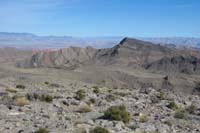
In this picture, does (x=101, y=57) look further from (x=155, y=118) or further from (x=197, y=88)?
(x=155, y=118)

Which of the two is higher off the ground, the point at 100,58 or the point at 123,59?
the point at 123,59

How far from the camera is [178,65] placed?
16238 cm

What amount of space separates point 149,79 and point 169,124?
93.2 meters

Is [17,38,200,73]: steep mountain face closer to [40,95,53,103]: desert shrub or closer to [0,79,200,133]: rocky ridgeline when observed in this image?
[40,95,53,103]: desert shrub

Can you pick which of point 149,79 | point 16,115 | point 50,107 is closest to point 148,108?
point 50,107

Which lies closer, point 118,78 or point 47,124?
point 47,124

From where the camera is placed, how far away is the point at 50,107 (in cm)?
2356

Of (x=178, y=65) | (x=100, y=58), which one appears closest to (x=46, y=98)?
(x=178, y=65)

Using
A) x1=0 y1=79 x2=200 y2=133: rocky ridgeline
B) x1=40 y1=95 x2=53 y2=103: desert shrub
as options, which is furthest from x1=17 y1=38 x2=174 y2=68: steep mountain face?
x1=0 y1=79 x2=200 y2=133: rocky ridgeline

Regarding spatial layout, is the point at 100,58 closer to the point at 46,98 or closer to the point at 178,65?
the point at 178,65

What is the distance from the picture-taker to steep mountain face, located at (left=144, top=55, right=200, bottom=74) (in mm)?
154863

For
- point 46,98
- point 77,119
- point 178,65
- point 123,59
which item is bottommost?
point 178,65

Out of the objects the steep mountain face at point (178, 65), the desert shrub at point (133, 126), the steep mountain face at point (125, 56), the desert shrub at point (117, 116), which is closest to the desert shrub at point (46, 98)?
the desert shrub at point (117, 116)

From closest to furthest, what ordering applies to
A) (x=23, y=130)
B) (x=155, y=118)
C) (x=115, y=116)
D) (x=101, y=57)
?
1. (x=23, y=130)
2. (x=115, y=116)
3. (x=155, y=118)
4. (x=101, y=57)
